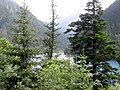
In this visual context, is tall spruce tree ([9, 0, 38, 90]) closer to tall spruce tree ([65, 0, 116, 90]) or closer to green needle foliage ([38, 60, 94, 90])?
green needle foliage ([38, 60, 94, 90])

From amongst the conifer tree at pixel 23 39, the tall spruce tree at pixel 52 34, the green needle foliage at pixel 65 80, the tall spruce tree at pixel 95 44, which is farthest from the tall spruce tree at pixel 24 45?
the tall spruce tree at pixel 52 34

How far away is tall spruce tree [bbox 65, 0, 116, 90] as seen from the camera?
1046 inches

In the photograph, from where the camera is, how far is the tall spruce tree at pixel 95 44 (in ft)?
87.2

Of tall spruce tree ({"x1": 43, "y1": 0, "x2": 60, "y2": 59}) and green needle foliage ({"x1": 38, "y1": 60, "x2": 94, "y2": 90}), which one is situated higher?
tall spruce tree ({"x1": 43, "y1": 0, "x2": 60, "y2": 59})

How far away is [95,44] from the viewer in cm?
2753

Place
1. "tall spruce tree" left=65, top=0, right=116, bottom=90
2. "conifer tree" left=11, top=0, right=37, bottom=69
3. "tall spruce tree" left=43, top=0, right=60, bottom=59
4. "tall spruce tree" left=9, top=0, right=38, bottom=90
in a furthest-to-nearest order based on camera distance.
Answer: "tall spruce tree" left=43, top=0, right=60, bottom=59, "tall spruce tree" left=65, top=0, right=116, bottom=90, "conifer tree" left=11, top=0, right=37, bottom=69, "tall spruce tree" left=9, top=0, right=38, bottom=90

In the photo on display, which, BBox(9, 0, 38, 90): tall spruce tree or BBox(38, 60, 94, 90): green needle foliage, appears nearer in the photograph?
BBox(38, 60, 94, 90): green needle foliage

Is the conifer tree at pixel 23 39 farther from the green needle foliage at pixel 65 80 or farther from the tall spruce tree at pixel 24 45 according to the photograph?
the green needle foliage at pixel 65 80

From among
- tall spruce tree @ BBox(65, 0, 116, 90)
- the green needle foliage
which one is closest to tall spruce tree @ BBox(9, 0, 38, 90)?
the green needle foliage

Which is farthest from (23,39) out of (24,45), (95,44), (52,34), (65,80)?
(52,34)

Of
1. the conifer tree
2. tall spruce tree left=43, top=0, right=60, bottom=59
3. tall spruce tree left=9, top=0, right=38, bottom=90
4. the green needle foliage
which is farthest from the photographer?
tall spruce tree left=43, top=0, right=60, bottom=59

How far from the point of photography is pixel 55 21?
4559 cm

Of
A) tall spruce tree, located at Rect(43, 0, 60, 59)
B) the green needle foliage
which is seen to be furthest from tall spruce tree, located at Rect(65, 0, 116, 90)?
tall spruce tree, located at Rect(43, 0, 60, 59)

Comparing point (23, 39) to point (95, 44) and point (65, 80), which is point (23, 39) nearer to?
→ point (65, 80)
